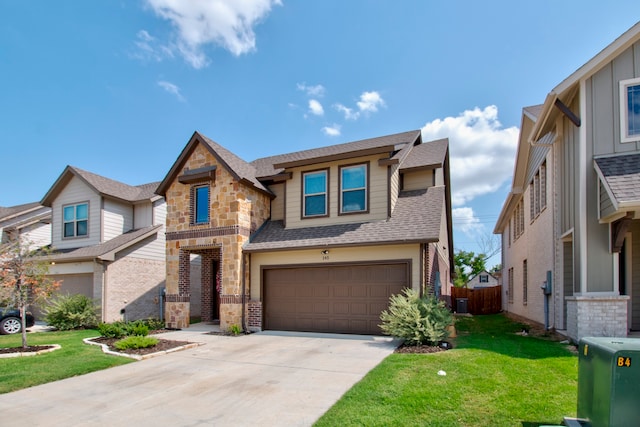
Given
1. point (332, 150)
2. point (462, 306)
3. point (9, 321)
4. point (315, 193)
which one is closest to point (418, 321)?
point (315, 193)

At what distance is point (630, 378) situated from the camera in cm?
314

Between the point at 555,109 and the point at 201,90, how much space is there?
11873 mm

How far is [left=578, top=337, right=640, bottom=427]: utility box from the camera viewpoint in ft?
10.2

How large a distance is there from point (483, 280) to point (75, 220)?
46.0 meters

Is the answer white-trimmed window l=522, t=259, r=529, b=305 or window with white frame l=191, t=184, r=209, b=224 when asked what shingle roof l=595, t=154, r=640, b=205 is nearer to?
white-trimmed window l=522, t=259, r=529, b=305

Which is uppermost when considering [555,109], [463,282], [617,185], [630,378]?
[555,109]

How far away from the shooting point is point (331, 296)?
1209 centimetres

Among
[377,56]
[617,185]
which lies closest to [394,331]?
[617,185]

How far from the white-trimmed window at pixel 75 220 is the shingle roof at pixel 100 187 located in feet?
3.39

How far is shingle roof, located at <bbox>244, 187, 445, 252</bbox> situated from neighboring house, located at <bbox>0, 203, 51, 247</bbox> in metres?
14.7

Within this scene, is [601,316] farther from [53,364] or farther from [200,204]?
[200,204]

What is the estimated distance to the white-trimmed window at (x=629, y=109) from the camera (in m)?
8.60

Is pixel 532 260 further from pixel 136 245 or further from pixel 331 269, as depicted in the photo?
pixel 136 245

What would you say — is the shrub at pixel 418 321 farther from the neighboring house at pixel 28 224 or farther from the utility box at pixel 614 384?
the neighboring house at pixel 28 224
